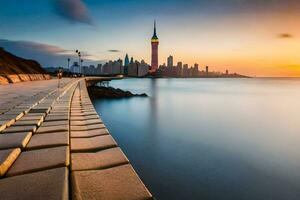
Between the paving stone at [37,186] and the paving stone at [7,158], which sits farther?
the paving stone at [7,158]

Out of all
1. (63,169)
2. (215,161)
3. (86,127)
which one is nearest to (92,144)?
(63,169)

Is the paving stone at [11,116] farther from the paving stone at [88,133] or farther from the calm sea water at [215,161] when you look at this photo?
the calm sea water at [215,161]

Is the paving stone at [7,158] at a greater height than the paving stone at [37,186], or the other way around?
the paving stone at [7,158]

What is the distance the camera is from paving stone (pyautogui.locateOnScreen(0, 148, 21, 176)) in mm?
2144

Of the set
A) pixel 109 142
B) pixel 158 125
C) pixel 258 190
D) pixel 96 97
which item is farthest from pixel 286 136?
pixel 96 97

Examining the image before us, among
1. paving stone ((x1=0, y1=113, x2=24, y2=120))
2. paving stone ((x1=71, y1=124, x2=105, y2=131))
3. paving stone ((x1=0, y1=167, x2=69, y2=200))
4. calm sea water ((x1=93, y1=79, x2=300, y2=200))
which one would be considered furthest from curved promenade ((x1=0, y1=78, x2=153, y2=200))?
calm sea water ((x1=93, y1=79, x2=300, y2=200))

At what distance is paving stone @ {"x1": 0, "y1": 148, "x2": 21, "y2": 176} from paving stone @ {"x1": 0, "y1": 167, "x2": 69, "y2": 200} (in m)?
0.19

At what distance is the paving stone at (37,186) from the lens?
1.70 m

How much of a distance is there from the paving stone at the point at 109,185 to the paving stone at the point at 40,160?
0.31 meters

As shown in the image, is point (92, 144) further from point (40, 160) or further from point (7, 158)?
point (7, 158)

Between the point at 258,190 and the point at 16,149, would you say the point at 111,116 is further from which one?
the point at 16,149

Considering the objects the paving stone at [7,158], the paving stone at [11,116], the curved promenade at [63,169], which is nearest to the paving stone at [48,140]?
the curved promenade at [63,169]

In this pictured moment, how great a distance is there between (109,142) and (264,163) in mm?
11028

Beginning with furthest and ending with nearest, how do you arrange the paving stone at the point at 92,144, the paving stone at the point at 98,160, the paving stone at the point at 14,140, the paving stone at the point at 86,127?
1. the paving stone at the point at 86,127
2. the paving stone at the point at 92,144
3. the paving stone at the point at 14,140
4. the paving stone at the point at 98,160
